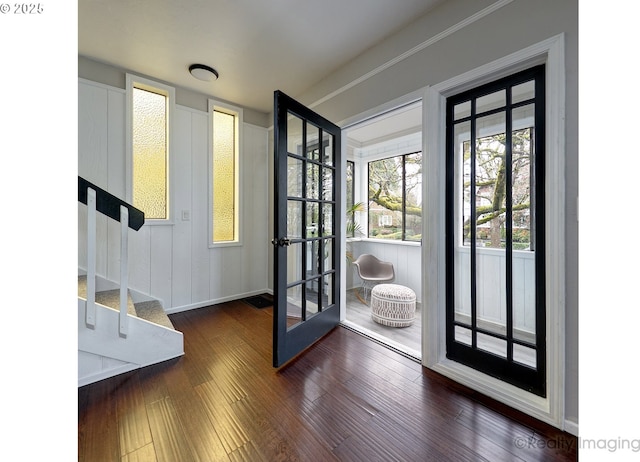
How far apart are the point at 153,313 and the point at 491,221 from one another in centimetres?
291

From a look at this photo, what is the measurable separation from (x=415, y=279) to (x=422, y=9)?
3.12 m

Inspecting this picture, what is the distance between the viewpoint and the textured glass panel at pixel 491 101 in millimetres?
1689

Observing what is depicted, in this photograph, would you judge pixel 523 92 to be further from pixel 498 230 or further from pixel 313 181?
pixel 313 181

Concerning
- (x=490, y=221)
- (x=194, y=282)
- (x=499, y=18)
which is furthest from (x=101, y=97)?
(x=490, y=221)

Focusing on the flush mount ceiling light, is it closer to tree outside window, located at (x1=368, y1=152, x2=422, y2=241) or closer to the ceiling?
the ceiling

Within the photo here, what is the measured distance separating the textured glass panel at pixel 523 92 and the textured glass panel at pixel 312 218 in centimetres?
158

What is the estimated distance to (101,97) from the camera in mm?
2584

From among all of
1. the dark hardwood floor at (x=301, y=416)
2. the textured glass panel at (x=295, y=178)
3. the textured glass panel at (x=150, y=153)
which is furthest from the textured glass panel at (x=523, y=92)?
the textured glass panel at (x=150, y=153)

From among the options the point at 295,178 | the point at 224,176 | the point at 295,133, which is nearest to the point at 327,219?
the point at 295,178

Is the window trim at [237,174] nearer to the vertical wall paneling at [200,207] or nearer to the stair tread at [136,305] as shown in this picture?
the vertical wall paneling at [200,207]

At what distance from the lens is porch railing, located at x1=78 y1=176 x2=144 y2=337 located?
1.74 metres

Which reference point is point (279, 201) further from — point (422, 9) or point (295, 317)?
point (422, 9)

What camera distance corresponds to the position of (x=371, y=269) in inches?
167
